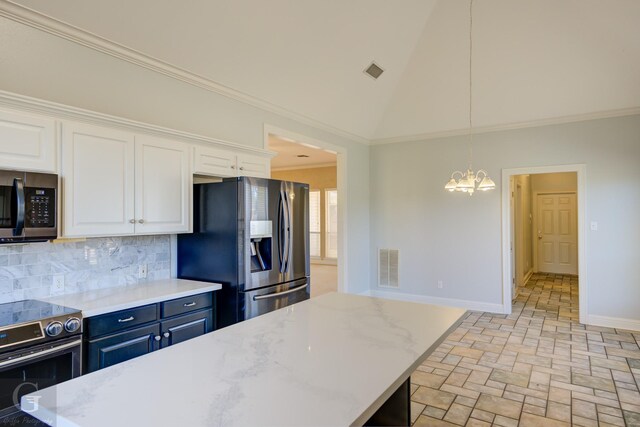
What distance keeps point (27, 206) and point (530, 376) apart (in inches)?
160

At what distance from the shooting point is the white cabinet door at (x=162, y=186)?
9.03ft

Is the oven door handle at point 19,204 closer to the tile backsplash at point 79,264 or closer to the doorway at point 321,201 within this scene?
the tile backsplash at point 79,264

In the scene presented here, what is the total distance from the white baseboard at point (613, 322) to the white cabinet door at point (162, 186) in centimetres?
515

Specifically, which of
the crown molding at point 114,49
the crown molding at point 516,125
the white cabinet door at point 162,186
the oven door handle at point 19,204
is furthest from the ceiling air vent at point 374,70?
the oven door handle at point 19,204

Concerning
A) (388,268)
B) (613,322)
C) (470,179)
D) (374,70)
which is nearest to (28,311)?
(470,179)

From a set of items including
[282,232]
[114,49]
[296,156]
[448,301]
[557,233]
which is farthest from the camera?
[557,233]

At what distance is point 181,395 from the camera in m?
1.10

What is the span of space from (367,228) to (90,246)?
4.50 meters

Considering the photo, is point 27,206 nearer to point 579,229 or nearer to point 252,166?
point 252,166

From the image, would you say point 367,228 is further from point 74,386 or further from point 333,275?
point 74,386

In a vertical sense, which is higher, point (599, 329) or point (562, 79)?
point (562, 79)

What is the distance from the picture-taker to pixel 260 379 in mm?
1219

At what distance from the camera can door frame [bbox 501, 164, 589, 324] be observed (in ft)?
16.3

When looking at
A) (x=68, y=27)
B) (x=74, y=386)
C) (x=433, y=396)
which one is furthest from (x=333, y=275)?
(x=74, y=386)
